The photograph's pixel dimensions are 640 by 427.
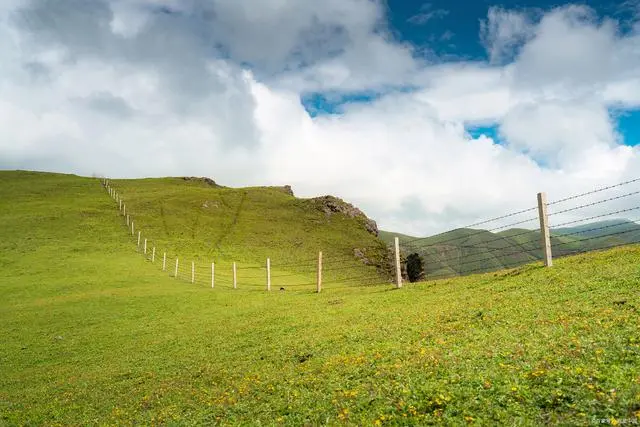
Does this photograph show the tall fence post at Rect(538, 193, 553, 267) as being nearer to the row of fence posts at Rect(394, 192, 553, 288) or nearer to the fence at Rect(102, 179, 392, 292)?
the row of fence posts at Rect(394, 192, 553, 288)

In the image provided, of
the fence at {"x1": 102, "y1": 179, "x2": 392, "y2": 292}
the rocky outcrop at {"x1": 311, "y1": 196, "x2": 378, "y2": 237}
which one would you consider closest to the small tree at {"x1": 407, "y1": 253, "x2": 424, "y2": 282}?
the fence at {"x1": 102, "y1": 179, "x2": 392, "y2": 292}

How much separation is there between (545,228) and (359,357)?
12.4 metres

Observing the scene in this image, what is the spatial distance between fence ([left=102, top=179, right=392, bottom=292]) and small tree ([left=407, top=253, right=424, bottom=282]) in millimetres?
5681

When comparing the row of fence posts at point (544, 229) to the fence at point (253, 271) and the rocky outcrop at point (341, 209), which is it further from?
the rocky outcrop at point (341, 209)

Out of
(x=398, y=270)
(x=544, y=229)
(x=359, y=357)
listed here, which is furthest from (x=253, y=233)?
(x=359, y=357)

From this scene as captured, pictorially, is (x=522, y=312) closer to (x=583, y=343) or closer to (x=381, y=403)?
(x=583, y=343)

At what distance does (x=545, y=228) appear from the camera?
66.2ft

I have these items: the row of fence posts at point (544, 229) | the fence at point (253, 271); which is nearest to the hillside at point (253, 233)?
the fence at point (253, 271)

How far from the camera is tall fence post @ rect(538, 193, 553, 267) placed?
19.8 m

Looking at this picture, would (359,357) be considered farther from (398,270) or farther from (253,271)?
(253,271)

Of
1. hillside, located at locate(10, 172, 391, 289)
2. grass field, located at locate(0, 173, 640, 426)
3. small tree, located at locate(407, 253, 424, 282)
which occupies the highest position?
hillside, located at locate(10, 172, 391, 289)

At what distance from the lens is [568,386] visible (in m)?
7.69

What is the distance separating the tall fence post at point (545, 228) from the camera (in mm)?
19812

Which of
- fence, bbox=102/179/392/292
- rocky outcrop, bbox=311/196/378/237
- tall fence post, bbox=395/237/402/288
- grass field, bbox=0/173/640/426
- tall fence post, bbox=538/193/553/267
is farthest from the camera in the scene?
rocky outcrop, bbox=311/196/378/237
